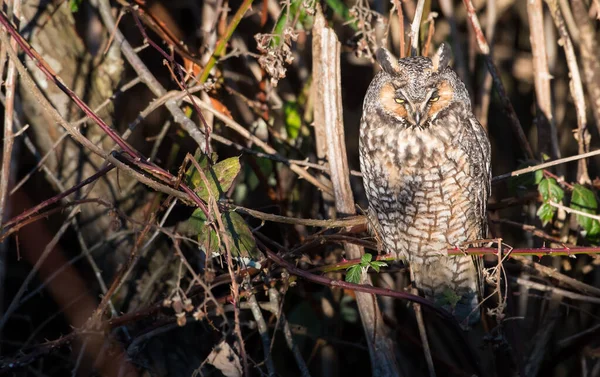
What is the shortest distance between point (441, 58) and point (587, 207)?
29.3 inches

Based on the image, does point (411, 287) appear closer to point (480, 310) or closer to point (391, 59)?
point (480, 310)

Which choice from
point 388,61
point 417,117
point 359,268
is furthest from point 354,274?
point 388,61

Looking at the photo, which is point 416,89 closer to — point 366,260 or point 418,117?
point 418,117

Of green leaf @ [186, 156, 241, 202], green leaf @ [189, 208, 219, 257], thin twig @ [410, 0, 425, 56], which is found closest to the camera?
green leaf @ [189, 208, 219, 257]

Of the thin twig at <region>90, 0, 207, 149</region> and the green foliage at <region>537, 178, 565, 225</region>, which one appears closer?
the thin twig at <region>90, 0, 207, 149</region>

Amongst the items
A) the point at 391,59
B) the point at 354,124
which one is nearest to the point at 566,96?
the point at 354,124

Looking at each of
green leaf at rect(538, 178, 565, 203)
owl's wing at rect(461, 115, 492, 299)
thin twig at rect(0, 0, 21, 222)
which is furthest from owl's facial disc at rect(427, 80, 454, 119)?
thin twig at rect(0, 0, 21, 222)

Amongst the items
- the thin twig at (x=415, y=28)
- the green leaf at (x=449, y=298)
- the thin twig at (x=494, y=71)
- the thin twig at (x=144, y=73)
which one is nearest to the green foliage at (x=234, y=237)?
the thin twig at (x=144, y=73)

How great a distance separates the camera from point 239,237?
1747 millimetres

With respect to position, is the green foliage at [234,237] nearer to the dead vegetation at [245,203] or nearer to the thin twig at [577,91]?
the dead vegetation at [245,203]

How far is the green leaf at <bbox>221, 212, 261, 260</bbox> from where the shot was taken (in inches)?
68.0

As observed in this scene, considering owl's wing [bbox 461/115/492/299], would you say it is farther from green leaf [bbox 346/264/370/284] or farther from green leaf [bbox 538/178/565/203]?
green leaf [bbox 346/264/370/284]

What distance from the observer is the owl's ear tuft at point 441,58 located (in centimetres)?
209

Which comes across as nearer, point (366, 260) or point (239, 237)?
point (239, 237)
